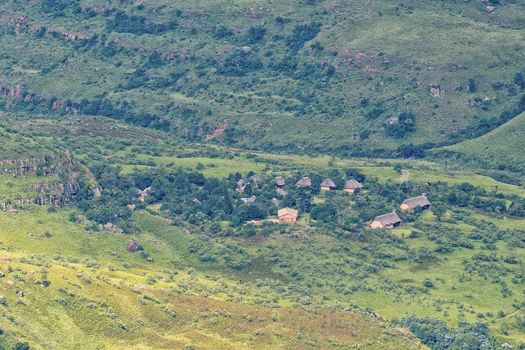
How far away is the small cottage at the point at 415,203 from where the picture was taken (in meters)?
179

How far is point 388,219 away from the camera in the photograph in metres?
173

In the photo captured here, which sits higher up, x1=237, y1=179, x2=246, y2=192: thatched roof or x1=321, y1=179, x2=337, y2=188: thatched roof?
x1=237, y1=179, x2=246, y2=192: thatched roof

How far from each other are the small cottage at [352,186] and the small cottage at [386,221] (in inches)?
530

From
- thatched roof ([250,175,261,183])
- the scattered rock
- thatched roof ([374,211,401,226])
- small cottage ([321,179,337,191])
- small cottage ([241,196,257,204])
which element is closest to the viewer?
the scattered rock

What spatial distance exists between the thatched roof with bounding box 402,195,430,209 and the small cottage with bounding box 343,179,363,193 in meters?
8.07

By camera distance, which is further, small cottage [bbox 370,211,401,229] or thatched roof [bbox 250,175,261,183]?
thatched roof [bbox 250,175,261,183]

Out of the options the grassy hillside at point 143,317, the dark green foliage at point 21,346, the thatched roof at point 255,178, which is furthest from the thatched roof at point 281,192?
the dark green foliage at point 21,346

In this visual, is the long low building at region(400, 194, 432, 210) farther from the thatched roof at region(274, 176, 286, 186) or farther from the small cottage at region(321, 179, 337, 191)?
the thatched roof at region(274, 176, 286, 186)

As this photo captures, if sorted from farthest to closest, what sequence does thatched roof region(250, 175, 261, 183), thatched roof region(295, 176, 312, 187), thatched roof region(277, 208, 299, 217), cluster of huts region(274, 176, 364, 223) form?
1. thatched roof region(250, 175, 261, 183)
2. cluster of huts region(274, 176, 364, 223)
3. thatched roof region(295, 176, 312, 187)
4. thatched roof region(277, 208, 299, 217)

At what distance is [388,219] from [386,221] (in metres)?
0.57

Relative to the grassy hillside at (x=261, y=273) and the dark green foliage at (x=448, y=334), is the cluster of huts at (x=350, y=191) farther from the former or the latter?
the dark green foliage at (x=448, y=334)

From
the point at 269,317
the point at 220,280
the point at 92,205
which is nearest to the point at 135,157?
the point at 92,205

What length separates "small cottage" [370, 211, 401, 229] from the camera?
171738 mm

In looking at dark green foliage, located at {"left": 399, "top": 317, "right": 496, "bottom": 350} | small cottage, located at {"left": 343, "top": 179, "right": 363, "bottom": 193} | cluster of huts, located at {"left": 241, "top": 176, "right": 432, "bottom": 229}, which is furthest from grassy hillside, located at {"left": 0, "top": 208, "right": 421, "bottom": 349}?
small cottage, located at {"left": 343, "top": 179, "right": 363, "bottom": 193}
